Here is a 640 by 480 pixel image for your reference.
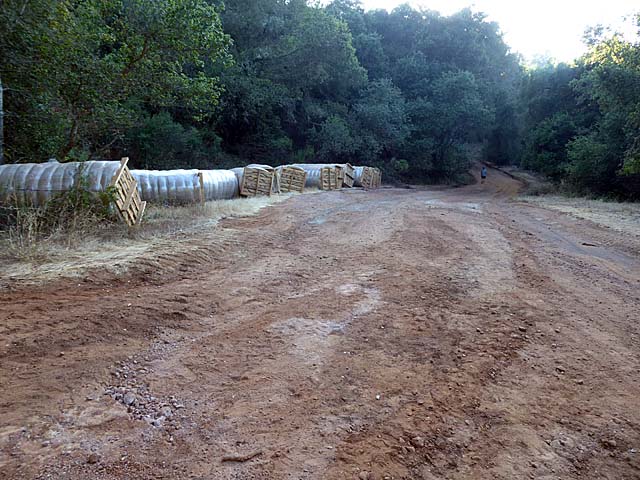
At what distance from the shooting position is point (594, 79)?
18.7 m

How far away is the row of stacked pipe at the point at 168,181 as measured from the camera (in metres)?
8.25

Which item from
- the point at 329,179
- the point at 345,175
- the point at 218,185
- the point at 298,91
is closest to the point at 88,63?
the point at 218,185

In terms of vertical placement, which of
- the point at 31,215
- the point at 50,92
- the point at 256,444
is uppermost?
the point at 50,92

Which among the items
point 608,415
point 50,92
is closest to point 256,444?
point 608,415

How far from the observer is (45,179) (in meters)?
8.36

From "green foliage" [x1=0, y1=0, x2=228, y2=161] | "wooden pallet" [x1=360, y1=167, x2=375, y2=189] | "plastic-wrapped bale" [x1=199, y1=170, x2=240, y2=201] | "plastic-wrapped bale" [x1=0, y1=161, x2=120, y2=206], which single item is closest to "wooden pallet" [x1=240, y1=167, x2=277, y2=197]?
"plastic-wrapped bale" [x1=199, y1=170, x2=240, y2=201]

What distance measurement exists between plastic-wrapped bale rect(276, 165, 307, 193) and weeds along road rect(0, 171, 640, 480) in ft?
41.4

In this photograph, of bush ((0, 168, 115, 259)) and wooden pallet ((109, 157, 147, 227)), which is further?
wooden pallet ((109, 157, 147, 227))

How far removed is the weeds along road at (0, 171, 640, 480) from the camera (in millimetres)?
2510

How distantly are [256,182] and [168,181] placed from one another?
4.68m

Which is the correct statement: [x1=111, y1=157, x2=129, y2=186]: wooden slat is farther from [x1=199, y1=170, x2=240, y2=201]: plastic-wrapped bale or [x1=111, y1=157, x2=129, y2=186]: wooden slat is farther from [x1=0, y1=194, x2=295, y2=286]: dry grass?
[x1=199, y1=170, x2=240, y2=201]: plastic-wrapped bale

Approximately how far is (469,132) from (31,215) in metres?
35.0

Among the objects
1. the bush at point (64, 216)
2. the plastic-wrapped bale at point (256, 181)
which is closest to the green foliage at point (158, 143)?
the plastic-wrapped bale at point (256, 181)

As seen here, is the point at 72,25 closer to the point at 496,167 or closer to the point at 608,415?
the point at 608,415
